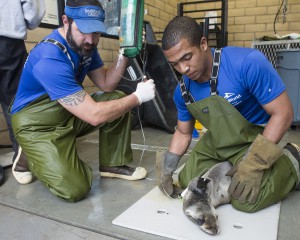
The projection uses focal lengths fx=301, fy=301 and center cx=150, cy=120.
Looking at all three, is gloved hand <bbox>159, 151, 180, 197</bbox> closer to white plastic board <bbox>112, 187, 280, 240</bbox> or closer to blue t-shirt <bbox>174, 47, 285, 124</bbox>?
white plastic board <bbox>112, 187, 280, 240</bbox>

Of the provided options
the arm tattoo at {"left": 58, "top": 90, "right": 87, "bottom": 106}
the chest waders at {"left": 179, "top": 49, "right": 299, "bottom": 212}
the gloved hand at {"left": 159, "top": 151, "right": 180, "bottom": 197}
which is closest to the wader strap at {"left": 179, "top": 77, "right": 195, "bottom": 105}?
the chest waders at {"left": 179, "top": 49, "right": 299, "bottom": 212}

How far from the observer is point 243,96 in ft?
4.86

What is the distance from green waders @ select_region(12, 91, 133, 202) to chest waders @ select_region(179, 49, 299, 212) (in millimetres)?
665

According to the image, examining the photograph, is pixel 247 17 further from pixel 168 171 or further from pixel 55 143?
pixel 55 143

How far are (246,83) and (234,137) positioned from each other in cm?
27

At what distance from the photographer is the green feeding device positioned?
5.86 ft

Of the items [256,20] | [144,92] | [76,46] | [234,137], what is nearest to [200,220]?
[234,137]

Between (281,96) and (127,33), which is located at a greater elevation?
(127,33)

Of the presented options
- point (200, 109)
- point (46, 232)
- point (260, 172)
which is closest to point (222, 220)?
point (260, 172)

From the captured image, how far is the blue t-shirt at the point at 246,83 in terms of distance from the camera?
137 centimetres

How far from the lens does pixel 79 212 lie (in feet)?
5.01

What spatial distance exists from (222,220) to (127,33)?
3.83ft

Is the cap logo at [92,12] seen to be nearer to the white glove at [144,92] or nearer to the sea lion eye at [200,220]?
the white glove at [144,92]

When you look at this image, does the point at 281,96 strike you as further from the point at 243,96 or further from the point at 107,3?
the point at 107,3
